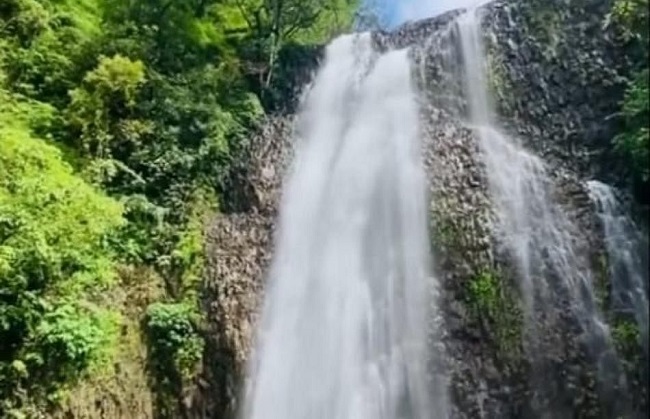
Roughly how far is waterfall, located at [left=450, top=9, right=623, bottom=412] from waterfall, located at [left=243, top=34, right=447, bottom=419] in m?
1.02

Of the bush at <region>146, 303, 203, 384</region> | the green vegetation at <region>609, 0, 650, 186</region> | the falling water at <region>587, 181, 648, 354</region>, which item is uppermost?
the green vegetation at <region>609, 0, 650, 186</region>

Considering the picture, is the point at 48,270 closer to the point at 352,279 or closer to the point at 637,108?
the point at 352,279

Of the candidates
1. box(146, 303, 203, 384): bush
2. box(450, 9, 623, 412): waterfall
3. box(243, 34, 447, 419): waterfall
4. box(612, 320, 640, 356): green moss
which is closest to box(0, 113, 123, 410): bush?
box(146, 303, 203, 384): bush

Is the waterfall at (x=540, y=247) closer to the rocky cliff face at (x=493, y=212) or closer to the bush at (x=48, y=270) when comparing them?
the rocky cliff face at (x=493, y=212)

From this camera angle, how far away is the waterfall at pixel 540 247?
29.2 feet

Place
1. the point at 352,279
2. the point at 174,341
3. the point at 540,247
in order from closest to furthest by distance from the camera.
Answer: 1. the point at 174,341
2. the point at 540,247
3. the point at 352,279

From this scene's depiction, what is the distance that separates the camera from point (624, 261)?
29.9 feet

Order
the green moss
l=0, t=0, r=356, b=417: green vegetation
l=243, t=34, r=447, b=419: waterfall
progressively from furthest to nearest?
l=243, t=34, r=447, b=419: waterfall, l=0, t=0, r=356, b=417: green vegetation, the green moss

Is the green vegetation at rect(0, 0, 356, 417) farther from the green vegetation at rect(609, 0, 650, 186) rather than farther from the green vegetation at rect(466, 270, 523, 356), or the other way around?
the green vegetation at rect(609, 0, 650, 186)

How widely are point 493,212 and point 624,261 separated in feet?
5.58

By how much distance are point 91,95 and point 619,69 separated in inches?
297

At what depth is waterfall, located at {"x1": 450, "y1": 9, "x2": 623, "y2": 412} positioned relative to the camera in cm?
890

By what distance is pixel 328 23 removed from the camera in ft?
55.1

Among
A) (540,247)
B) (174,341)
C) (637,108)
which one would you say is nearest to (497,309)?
(540,247)
